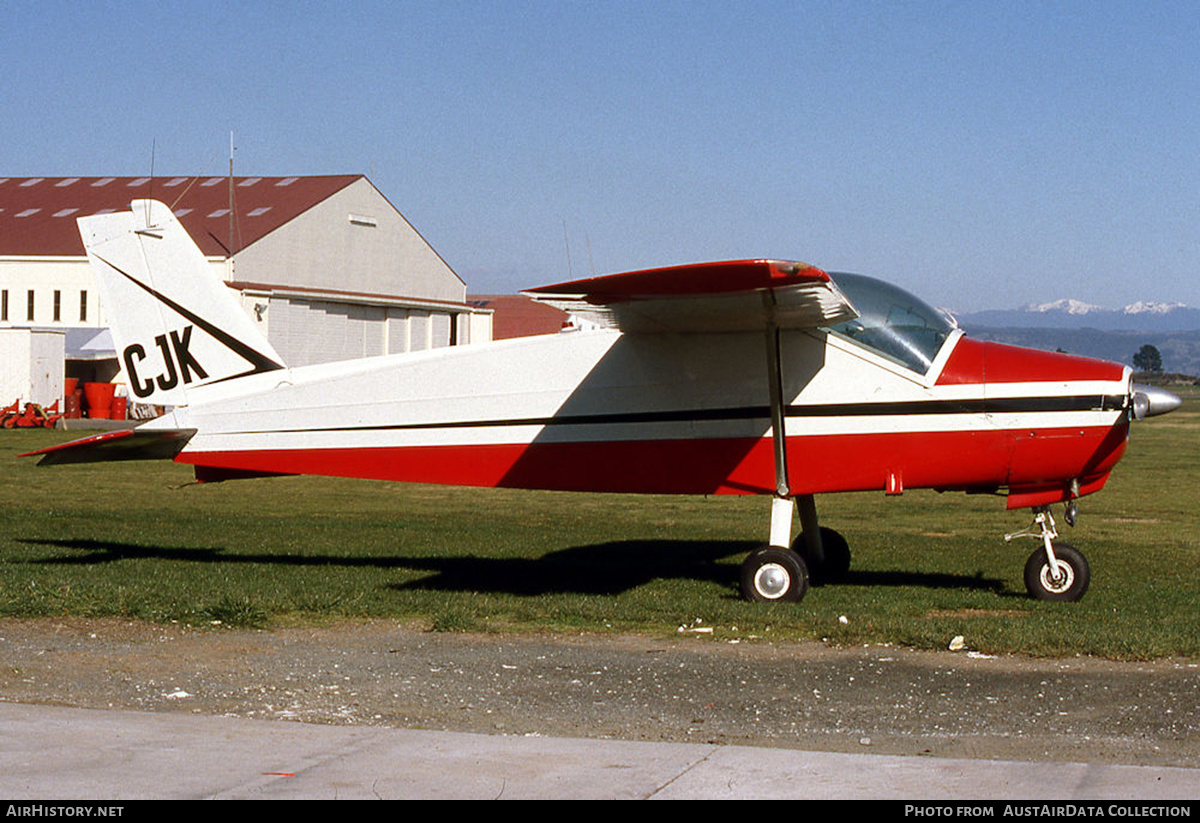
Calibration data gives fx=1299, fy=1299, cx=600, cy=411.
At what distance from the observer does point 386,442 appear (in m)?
10.8

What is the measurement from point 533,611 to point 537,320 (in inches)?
2924

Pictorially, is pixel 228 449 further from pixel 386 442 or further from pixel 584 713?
pixel 584 713

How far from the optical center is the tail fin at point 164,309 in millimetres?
10891

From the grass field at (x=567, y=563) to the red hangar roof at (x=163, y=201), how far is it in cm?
2739

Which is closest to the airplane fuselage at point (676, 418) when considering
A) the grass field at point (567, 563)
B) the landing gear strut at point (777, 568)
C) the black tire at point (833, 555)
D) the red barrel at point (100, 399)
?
the landing gear strut at point (777, 568)

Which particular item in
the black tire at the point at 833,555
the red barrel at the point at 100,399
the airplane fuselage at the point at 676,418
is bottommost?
the black tire at the point at 833,555

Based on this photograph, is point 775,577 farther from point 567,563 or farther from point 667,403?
point 567,563

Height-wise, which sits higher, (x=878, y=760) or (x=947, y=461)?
(x=947, y=461)

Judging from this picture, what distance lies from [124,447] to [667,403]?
14.7 feet

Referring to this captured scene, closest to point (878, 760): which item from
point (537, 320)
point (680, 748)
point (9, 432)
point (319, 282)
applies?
point (680, 748)

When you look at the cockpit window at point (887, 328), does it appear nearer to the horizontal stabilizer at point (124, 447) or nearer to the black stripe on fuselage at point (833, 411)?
the black stripe on fuselage at point (833, 411)

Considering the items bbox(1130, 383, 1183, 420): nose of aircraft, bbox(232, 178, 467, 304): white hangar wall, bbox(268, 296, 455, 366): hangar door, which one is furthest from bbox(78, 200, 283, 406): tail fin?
bbox(232, 178, 467, 304): white hangar wall

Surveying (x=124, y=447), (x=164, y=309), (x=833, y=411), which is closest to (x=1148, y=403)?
(x=833, y=411)

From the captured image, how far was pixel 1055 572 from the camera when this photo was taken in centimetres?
1005
